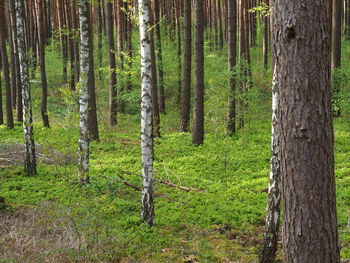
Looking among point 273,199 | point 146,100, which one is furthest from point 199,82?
point 273,199

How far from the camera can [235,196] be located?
9.24 metres

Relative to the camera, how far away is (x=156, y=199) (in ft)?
30.5

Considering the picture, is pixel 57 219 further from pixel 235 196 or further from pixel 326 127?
pixel 326 127

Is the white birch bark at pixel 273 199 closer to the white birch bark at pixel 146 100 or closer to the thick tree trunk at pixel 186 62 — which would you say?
the white birch bark at pixel 146 100

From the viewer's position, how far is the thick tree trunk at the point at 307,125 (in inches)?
120

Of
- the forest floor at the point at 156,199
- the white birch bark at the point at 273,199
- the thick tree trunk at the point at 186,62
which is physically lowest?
the forest floor at the point at 156,199

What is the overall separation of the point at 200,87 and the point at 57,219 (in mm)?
8975

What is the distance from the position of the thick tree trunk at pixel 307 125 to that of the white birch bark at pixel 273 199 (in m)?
2.08

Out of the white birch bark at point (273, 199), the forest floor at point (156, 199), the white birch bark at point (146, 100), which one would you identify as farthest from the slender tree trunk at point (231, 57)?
the white birch bark at point (273, 199)

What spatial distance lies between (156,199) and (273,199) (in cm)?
443

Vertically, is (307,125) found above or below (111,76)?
below

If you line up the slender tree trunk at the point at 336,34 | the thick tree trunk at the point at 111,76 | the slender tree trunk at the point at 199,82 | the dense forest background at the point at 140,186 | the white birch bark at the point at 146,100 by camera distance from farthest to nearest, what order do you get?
the thick tree trunk at the point at 111,76 < the slender tree trunk at the point at 336,34 < the slender tree trunk at the point at 199,82 < the white birch bark at the point at 146,100 < the dense forest background at the point at 140,186

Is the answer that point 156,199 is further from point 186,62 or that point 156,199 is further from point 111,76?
point 111,76

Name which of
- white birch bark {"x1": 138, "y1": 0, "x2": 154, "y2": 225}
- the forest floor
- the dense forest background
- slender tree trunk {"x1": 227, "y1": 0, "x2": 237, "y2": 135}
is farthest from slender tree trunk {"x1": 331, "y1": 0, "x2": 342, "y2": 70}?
white birch bark {"x1": 138, "y1": 0, "x2": 154, "y2": 225}
